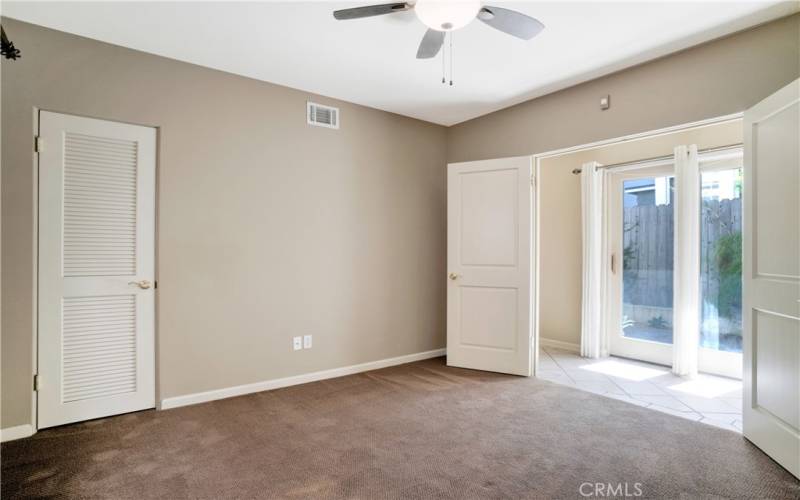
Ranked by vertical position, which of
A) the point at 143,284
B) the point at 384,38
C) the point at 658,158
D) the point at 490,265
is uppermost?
the point at 384,38

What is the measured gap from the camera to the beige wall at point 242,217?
2.72 m

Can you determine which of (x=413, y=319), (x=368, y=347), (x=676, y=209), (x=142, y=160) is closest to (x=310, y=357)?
(x=368, y=347)

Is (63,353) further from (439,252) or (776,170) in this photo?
(776,170)

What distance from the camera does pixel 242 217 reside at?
3521 mm

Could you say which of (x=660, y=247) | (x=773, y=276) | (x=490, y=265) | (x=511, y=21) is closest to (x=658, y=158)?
(x=660, y=247)

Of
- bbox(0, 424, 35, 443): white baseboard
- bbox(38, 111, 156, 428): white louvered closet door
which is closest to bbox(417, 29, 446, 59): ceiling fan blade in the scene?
bbox(38, 111, 156, 428): white louvered closet door

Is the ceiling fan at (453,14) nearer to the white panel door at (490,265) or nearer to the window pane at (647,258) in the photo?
the white panel door at (490,265)

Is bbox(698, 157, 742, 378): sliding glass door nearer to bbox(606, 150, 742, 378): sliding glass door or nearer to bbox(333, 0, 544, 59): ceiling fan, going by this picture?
bbox(606, 150, 742, 378): sliding glass door

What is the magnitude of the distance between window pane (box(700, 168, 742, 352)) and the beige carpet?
1668 millimetres

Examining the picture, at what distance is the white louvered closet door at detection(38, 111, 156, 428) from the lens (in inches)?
111

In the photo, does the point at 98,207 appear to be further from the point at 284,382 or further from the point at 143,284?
the point at 284,382

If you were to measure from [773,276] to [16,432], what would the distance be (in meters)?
4.75

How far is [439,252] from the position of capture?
491 cm

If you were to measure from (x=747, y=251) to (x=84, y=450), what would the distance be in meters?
4.30
